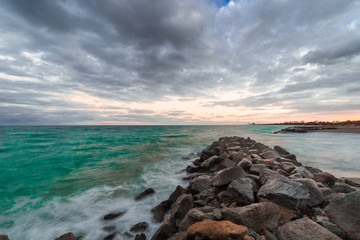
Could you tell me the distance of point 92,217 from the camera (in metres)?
4.53

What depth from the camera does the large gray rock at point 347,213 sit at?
2.25 meters

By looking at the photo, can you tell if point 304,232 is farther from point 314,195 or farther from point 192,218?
point 192,218

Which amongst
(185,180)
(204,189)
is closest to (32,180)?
(185,180)

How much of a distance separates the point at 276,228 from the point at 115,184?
6301 mm

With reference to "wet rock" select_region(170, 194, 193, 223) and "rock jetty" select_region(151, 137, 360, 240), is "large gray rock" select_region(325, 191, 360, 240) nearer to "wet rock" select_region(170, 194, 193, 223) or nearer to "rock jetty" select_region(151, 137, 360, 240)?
"rock jetty" select_region(151, 137, 360, 240)

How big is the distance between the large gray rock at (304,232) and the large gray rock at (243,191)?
3.38ft

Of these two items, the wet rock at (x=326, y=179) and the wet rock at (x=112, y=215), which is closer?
the wet rock at (x=112, y=215)

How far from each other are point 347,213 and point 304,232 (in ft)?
3.07

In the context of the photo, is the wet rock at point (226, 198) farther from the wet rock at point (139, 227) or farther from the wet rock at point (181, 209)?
the wet rock at point (139, 227)

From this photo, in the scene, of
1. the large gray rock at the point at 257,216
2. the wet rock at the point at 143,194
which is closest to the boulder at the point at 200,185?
the wet rock at the point at 143,194

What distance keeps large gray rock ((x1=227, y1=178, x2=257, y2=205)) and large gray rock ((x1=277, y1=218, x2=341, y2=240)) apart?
103 centimetres

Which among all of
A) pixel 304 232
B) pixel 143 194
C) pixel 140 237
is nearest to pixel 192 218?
pixel 140 237

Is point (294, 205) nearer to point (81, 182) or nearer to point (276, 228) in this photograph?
point (276, 228)

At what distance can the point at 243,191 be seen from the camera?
139 inches
